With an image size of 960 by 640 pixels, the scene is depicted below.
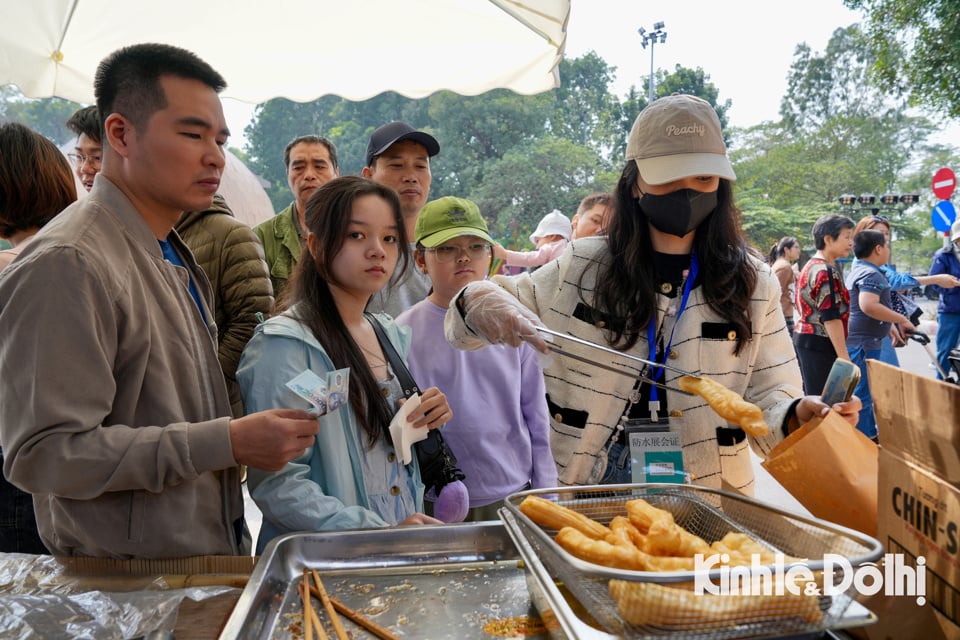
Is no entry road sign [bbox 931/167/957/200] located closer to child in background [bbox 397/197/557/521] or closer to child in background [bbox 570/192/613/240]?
child in background [bbox 570/192/613/240]

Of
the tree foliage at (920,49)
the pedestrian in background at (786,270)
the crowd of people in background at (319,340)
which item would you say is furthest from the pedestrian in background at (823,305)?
the tree foliage at (920,49)

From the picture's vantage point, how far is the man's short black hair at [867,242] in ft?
19.0

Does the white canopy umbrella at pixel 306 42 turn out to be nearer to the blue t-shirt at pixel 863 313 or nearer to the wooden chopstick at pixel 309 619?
the wooden chopstick at pixel 309 619

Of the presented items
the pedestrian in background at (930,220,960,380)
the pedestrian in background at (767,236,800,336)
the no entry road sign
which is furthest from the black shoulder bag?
the no entry road sign

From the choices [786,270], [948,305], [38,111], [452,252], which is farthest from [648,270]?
[38,111]

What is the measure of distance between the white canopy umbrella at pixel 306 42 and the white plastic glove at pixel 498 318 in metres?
1.52

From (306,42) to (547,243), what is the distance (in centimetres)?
400

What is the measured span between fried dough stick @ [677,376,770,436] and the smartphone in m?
0.16

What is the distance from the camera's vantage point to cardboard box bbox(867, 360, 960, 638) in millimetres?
857

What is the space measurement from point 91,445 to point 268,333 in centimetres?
60

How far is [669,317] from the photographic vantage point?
6.47ft

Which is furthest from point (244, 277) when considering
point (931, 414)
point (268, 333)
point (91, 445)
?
point (931, 414)

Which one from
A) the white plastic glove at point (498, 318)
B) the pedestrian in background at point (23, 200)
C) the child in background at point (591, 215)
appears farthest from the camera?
the child in background at point (591, 215)

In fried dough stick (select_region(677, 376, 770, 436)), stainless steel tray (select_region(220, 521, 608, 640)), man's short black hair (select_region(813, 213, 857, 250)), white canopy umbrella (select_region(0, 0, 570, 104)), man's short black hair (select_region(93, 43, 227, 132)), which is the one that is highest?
white canopy umbrella (select_region(0, 0, 570, 104))
